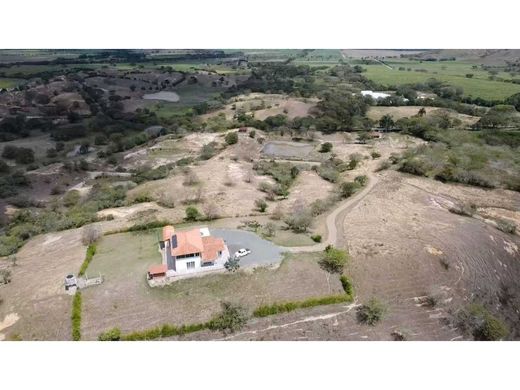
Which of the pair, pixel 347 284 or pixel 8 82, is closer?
pixel 347 284

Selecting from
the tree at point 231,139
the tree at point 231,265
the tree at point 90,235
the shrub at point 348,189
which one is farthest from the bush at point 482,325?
the tree at point 231,139

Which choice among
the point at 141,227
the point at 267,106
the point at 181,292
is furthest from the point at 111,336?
the point at 267,106

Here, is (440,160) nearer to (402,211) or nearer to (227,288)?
(402,211)

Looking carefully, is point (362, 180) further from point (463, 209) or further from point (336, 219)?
point (336, 219)

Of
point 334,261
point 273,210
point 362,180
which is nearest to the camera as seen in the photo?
point 334,261

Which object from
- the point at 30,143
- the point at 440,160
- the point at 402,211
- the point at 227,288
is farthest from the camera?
the point at 30,143

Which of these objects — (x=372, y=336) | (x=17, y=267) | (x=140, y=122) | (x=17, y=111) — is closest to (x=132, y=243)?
(x=17, y=267)
